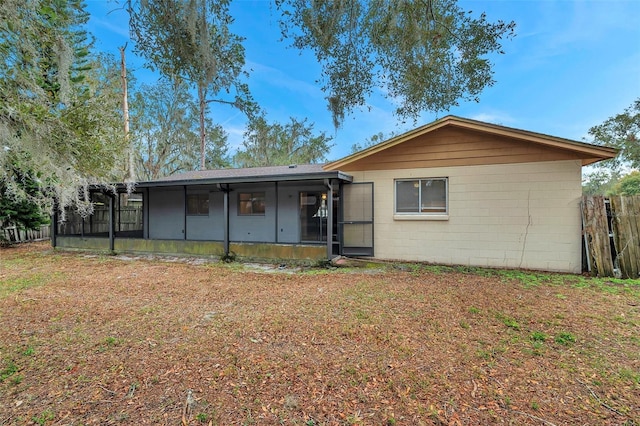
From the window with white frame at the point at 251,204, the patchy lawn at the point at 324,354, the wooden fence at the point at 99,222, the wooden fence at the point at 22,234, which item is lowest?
the patchy lawn at the point at 324,354

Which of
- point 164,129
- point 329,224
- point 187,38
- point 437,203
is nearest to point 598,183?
point 437,203

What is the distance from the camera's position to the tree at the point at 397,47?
394 cm

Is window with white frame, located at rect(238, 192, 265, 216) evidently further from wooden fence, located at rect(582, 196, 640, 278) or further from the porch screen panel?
wooden fence, located at rect(582, 196, 640, 278)

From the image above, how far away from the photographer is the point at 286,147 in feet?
96.8

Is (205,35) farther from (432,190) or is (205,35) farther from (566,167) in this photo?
(566,167)

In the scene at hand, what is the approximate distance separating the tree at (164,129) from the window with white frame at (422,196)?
1831 cm

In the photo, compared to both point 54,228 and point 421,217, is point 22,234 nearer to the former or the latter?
point 54,228

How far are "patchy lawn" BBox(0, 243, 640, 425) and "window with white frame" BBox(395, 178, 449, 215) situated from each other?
252 centimetres

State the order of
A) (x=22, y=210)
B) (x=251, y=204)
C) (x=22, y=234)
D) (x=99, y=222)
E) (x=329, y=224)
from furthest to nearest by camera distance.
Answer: (x=22, y=234)
(x=99, y=222)
(x=22, y=210)
(x=251, y=204)
(x=329, y=224)

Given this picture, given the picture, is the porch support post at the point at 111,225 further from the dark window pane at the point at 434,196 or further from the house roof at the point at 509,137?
the dark window pane at the point at 434,196

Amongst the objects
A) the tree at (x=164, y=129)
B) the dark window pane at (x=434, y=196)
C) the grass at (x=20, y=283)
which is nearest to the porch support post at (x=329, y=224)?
the dark window pane at (x=434, y=196)

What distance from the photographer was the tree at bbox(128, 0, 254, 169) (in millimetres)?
3074

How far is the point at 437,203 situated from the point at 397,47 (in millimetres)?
4304

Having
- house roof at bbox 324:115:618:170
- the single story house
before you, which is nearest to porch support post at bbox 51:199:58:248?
the single story house
